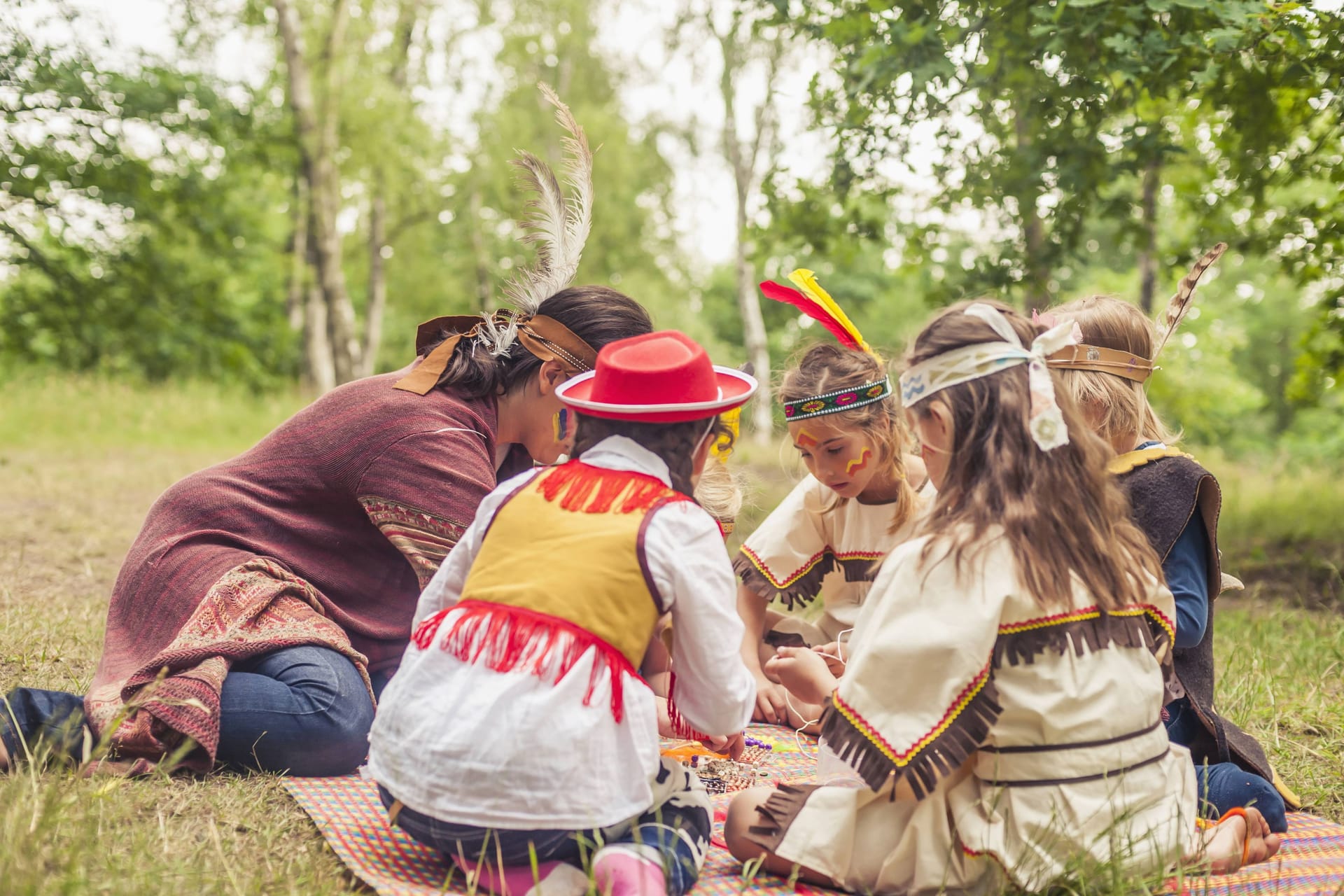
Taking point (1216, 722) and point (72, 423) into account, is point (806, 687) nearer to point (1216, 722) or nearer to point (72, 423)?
point (1216, 722)

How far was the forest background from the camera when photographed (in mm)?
3684

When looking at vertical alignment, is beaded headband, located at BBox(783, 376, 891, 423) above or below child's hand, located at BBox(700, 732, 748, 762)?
above

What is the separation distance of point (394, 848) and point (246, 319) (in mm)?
21064

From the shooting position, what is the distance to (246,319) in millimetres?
21312

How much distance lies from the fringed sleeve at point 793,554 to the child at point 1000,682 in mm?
1241

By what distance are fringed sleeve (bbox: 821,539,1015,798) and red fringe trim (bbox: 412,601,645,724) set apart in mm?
434

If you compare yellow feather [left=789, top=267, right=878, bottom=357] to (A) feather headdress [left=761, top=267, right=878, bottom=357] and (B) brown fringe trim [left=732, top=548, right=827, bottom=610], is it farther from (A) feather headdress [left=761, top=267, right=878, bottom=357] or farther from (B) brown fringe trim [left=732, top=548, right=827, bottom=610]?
(B) brown fringe trim [left=732, top=548, right=827, bottom=610]

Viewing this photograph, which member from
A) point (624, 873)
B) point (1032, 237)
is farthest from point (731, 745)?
point (1032, 237)

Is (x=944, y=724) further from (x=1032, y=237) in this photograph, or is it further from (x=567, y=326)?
(x=1032, y=237)

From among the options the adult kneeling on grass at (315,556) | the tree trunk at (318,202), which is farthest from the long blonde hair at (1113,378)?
the tree trunk at (318,202)

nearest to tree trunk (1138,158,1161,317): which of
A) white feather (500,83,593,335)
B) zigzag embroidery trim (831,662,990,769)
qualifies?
white feather (500,83,593,335)

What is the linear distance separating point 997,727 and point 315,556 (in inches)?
70.7

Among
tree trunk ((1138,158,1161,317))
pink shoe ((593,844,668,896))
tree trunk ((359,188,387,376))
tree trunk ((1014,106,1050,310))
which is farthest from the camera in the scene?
tree trunk ((359,188,387,376))

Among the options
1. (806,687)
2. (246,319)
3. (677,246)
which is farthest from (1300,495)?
(246,319)
